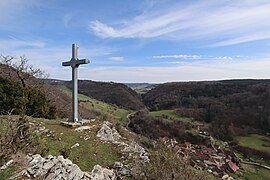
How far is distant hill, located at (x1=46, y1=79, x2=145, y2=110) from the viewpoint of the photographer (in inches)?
3308

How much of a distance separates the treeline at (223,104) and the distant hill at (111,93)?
712cm

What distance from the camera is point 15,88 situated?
44.0 ft

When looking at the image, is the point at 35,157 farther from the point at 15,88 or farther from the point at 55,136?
the point at 15,88

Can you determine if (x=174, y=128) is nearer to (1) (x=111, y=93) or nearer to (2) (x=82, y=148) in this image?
(1) (x=111, y=93)

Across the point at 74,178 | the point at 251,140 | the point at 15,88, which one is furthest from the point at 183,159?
the point at 251,140

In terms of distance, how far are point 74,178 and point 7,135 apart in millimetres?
2120

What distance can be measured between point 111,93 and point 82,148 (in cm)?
8181

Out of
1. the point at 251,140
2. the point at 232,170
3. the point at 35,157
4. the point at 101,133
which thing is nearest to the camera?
the point at 35,157

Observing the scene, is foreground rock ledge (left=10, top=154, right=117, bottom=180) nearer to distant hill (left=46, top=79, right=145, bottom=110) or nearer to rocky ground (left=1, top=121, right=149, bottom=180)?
rocky ground (left=1, top=121, right=149, bottom=180)

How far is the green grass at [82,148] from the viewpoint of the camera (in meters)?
8.55

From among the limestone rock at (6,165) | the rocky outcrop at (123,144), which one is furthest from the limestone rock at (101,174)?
the limestone rock at (6,165)

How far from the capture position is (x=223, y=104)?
73938 millimetres

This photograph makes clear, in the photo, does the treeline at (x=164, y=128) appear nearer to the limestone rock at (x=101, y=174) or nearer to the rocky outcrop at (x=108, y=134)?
the rocky outcrop at (x=108, y=134)

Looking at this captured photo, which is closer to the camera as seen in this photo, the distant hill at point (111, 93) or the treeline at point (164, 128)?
the treeline at point (164, 128)
